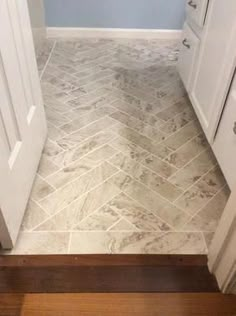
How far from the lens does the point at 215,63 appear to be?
1.45 meters

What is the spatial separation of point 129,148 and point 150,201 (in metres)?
0.39

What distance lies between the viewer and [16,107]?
46.5 inches

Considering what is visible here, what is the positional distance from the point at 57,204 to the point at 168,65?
1.59 meters

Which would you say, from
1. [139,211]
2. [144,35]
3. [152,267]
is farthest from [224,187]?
[144,35]

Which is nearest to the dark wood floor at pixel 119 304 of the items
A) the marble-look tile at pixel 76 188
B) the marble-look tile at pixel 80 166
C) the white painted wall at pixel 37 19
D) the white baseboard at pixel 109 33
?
the marble-look tile at pixel 76 188

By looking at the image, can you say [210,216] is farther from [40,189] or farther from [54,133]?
[54,133]

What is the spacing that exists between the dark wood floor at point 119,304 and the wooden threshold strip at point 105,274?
2cm

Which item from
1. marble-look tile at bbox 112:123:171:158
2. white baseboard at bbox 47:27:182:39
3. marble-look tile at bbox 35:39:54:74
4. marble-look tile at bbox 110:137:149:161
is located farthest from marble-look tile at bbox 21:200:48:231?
white baseboard at bbox 47:27:182:39

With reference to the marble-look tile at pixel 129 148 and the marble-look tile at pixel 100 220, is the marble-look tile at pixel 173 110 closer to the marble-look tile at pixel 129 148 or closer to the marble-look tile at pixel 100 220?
the marble-look tile at pixel 129 148

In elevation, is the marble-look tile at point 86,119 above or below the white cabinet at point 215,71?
below

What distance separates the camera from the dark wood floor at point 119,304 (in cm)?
104

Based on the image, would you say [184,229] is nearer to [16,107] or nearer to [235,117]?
[235,117]

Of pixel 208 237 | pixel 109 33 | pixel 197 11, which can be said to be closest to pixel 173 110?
pixel 197 11

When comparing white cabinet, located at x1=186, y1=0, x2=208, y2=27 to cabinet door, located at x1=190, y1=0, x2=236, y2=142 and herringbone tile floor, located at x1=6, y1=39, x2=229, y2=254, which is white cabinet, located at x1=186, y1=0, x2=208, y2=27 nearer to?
cabinet door, located at x1=190, y1=0, x2=236, y2=142
